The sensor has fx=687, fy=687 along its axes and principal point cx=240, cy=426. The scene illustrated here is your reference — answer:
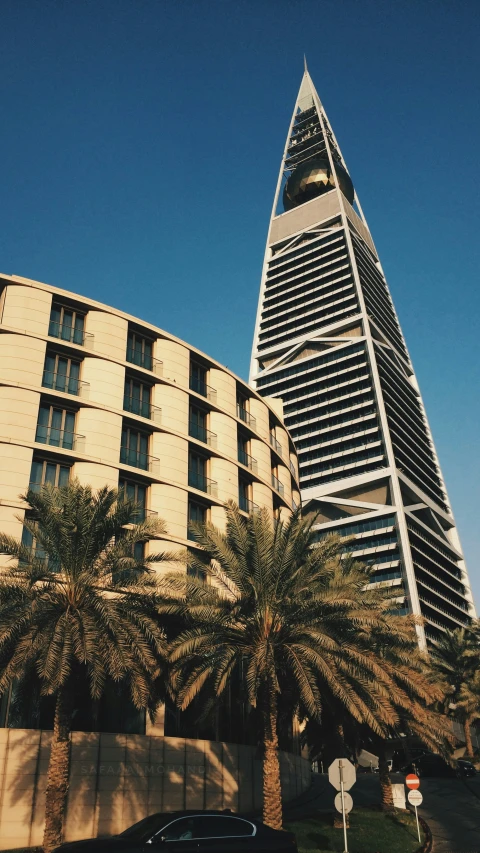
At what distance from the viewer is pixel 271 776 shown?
21547 mm

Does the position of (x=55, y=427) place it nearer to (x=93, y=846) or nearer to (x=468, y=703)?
(x=93, y=846)

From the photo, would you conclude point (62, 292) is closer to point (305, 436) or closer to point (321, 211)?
point (305, 436)

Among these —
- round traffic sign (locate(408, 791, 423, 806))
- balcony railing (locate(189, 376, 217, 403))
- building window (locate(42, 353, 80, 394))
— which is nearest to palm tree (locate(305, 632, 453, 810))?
round traffic sign (locate(408, 791, 423, 806))

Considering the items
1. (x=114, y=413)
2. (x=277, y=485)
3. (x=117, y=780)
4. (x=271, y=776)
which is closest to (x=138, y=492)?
(x=114, y=413)

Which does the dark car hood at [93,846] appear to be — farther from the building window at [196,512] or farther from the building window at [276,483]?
the building window at [276,483]

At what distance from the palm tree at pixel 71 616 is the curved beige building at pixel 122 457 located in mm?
2547

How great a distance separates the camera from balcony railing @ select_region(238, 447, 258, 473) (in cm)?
4078

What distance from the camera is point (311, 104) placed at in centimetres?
18412

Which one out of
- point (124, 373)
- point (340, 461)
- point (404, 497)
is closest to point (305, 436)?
point (340, 461)

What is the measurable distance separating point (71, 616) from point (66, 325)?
1833 cm

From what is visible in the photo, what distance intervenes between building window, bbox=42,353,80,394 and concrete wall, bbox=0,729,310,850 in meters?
15.4

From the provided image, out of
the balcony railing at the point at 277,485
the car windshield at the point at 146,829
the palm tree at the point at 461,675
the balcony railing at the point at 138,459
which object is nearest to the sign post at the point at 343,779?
the car windshield at the point at 146,829

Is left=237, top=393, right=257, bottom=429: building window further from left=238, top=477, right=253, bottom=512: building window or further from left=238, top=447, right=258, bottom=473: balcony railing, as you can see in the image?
left=238, top=477, right=253, bottom=512: building window

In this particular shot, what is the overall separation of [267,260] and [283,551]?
457 ft
